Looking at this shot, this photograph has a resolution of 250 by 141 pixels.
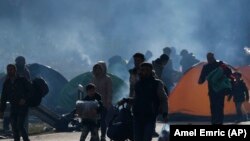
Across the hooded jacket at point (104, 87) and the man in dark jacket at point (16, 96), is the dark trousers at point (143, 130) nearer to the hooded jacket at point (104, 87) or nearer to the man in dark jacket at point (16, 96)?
the hooded jacket at point (104, 87)

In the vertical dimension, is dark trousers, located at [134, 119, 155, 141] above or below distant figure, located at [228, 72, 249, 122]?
below

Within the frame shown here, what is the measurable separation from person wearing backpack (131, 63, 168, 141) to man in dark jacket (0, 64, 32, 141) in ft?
11.9

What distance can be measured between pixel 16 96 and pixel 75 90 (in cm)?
1212

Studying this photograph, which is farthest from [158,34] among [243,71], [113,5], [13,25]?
[243,71]

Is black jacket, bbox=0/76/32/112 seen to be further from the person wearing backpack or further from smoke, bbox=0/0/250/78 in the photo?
smoke, bbox=0/0/250/78

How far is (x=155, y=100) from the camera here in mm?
10055

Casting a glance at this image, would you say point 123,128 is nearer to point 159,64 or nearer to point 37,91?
point 159,64

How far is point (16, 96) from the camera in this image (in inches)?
508

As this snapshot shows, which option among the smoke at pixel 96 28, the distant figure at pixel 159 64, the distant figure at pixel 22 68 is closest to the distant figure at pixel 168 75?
the distant figure at pixel 22 68

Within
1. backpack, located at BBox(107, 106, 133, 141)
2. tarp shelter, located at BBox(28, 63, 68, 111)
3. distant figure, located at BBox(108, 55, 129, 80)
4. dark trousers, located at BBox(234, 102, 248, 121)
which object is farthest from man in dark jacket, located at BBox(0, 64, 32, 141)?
distant figure, located at BBox(108, 55, 129, 80)

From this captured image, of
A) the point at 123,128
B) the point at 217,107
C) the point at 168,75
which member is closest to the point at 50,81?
the point at 168,75

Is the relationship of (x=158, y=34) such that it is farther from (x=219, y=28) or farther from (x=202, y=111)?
(x=202, y=111)

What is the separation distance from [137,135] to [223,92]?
4.91 meters

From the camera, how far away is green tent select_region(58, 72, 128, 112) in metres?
23.9
